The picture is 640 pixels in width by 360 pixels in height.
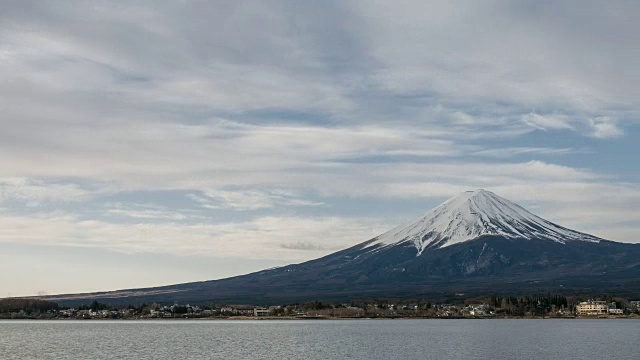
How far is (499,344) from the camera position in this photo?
7806 centimetres

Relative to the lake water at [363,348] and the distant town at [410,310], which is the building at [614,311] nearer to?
the distant town at [410,310]

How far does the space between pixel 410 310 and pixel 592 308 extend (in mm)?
35846

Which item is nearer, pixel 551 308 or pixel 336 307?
pixel 551 308

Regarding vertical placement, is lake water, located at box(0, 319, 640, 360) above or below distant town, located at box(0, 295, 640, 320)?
below

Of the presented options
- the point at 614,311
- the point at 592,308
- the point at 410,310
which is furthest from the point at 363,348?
the point at 410,310

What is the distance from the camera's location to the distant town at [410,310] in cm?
15450

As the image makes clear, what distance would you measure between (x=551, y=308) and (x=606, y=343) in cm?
7654

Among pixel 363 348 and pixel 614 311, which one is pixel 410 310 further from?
pixel 363 348

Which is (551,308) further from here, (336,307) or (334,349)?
(334,349)

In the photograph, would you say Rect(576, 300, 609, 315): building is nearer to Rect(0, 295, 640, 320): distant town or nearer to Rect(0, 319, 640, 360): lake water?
Rect(0, 295, 640, 320): distant town

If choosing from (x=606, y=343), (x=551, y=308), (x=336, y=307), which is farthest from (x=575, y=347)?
(x=336, y=307)

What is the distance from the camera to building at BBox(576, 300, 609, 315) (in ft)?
508

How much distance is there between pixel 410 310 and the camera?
173375 millimetres

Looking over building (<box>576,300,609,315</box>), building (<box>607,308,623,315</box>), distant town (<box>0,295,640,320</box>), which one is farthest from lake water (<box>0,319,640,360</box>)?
building (<box>607,308,623,315</box>)
